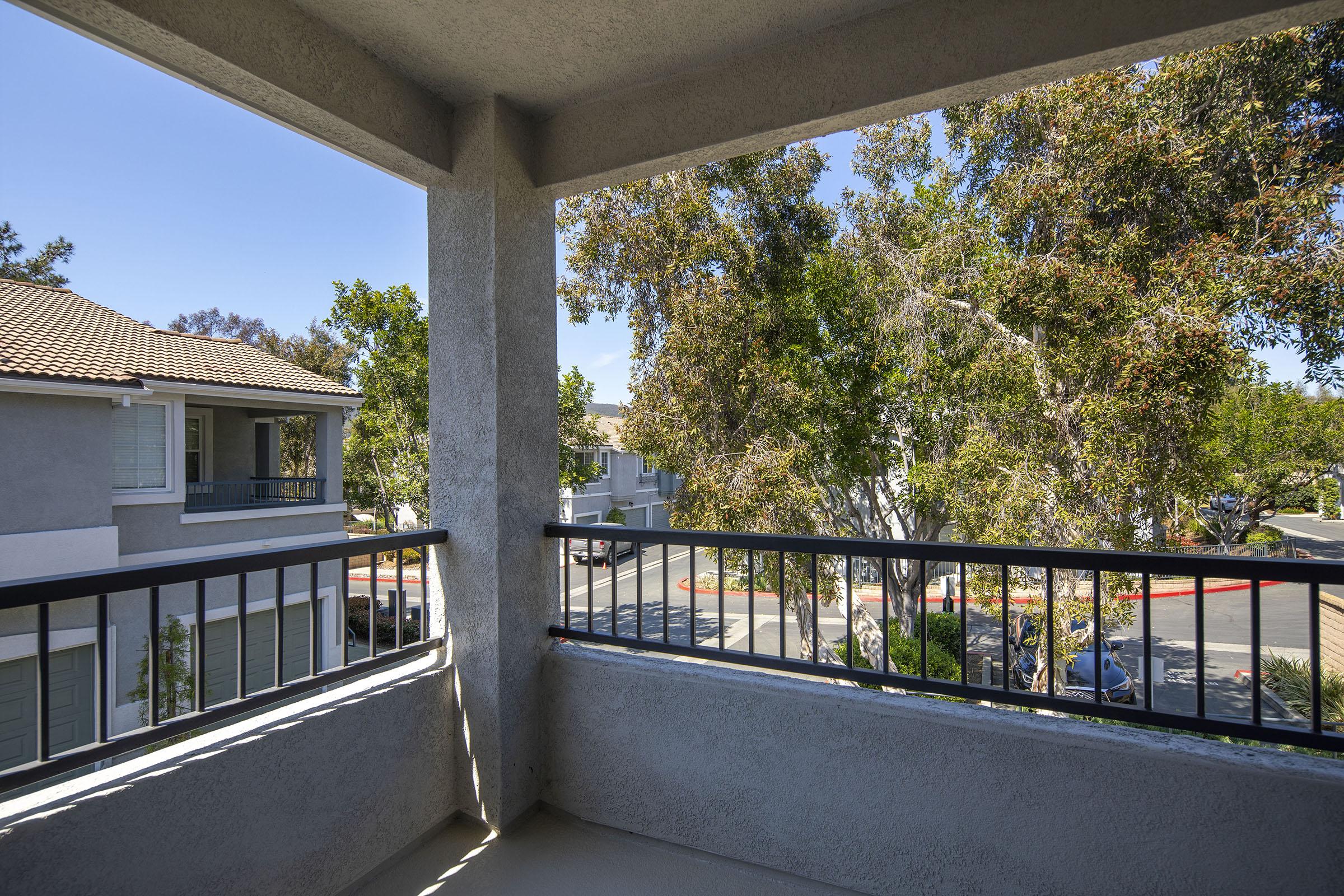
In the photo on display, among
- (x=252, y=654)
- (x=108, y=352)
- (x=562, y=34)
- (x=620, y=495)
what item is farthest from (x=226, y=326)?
(x=562, y=34)

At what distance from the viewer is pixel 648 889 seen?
5.92 ft

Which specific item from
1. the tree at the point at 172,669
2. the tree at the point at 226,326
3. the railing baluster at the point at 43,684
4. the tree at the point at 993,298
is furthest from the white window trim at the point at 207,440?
the tree at the point at 226,326

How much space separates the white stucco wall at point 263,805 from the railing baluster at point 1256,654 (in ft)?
7.34

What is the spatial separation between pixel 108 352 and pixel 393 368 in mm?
3224

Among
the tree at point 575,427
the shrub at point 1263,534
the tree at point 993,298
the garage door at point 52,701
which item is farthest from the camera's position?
the shrub at point 1263,534

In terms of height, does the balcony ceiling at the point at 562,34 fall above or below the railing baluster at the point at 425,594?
above

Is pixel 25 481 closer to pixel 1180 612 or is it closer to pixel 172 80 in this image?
pixel 172 80

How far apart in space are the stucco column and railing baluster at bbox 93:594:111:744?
95 cm

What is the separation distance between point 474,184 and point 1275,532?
43.8ft

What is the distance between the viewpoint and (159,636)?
1.53 metres

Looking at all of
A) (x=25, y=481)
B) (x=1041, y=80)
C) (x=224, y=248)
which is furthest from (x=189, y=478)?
(x=224, y=248)

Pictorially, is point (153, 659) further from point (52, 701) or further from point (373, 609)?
point (52, 701)

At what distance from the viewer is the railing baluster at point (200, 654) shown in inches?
57.4

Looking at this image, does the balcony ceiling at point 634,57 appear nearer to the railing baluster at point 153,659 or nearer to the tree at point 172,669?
the railing baluster at point 153,659
